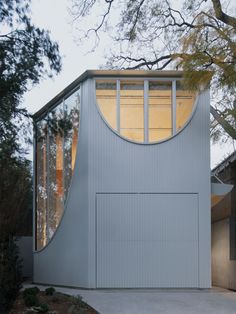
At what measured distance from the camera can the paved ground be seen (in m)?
11.5

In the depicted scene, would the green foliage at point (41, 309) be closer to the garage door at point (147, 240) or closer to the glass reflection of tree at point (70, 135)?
the garage door at point (147, 240)

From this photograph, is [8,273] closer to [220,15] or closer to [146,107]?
[146,107]

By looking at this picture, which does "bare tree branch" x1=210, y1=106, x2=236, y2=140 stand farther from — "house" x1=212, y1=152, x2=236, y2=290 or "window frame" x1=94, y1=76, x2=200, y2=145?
"house" x1=212, y1=152, x2=236, y2=290

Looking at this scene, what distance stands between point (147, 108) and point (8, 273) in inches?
276

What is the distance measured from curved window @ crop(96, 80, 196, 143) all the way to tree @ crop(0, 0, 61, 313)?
3.49 metres

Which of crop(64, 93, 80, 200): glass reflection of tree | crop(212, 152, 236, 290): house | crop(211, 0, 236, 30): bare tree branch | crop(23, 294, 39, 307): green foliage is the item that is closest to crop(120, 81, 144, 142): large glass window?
crop(64, 93, 80, 200): glass reflection of tree

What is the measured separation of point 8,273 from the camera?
1001 centimetres

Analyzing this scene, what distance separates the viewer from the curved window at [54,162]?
1568 cm

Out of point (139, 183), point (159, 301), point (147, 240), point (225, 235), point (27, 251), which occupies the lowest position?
point (159, 301)

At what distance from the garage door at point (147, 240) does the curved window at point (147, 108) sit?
184cm

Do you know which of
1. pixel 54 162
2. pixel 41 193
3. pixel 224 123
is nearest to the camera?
pixel 224 123

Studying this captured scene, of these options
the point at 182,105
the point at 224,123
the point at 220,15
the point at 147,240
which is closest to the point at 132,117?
the point at 182,105

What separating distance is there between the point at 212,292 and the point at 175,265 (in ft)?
4.03

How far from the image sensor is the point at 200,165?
15242 millimetres
